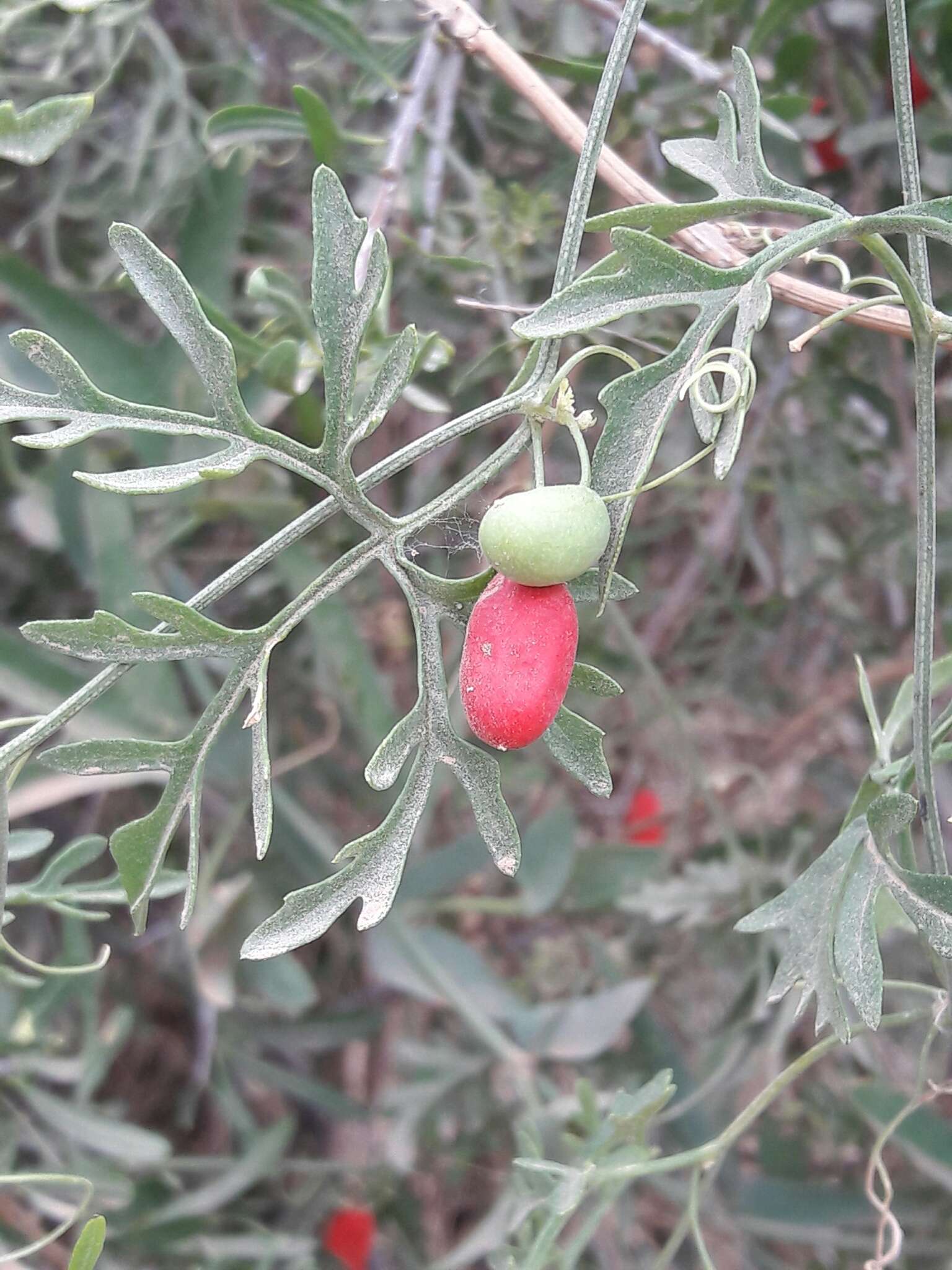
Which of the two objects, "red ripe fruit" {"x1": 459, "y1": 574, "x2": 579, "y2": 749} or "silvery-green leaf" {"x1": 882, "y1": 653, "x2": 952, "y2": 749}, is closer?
"red ripe fruit" {"x1": 459, "y1": 574, "x2": 579, "y2": 749}

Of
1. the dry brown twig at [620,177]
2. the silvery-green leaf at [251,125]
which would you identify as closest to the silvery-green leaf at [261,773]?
the dry brown twig at [620,177]

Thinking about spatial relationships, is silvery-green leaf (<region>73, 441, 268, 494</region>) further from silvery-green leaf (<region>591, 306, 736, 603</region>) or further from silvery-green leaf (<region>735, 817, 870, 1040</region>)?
silvery-green leaf (<region>735, 817, 870, 1040</region>)

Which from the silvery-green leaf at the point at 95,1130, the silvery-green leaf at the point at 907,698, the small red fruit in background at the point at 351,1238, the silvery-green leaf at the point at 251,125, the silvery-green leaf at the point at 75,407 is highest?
the silvery-green leaf at the point at 75,407

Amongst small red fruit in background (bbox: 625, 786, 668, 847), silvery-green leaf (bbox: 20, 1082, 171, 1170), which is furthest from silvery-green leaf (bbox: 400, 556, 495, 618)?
small red fruit in background (bbox: 625, 786, 668, 847)

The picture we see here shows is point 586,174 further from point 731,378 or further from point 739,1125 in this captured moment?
point 739,1125

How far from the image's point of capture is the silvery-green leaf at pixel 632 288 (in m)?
0.45

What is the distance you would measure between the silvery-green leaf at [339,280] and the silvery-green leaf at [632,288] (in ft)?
0.25

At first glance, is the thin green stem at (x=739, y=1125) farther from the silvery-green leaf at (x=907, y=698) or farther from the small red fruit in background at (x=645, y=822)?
the small red fruit in background at (x=645, y=822)

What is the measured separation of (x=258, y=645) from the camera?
0.54m

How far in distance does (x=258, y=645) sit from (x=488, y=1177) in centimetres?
142

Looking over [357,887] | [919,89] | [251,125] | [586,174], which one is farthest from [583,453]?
[919,89]

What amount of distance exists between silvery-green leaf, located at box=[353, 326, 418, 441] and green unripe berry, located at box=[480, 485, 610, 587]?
2.9 inches

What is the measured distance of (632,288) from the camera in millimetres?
462

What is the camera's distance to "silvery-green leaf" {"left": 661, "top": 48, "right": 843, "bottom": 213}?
0.52 m
